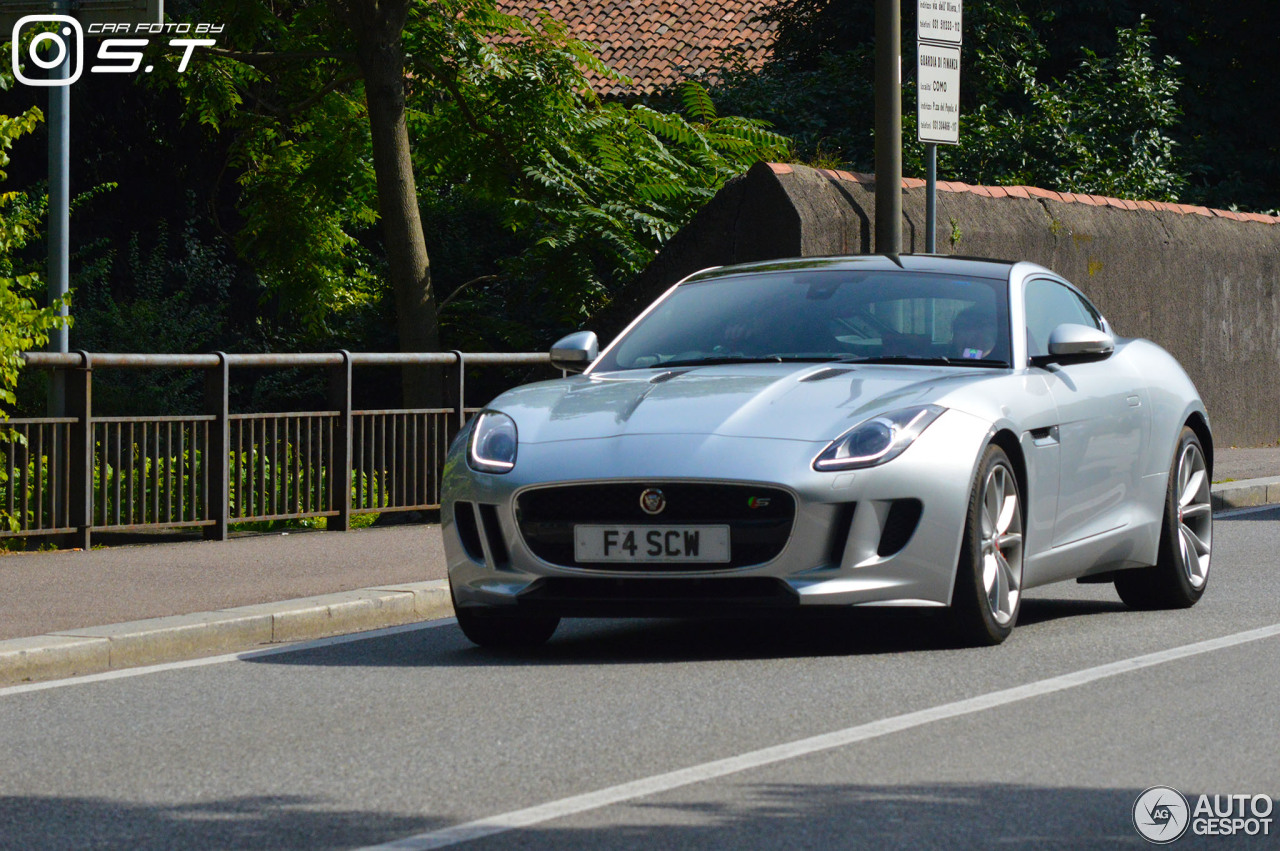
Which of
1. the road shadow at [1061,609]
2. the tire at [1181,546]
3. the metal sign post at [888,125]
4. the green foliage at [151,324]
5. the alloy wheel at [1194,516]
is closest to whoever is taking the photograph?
the road shadow at [1061,609]

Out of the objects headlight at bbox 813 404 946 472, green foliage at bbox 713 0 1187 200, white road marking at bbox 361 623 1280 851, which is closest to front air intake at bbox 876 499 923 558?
headlight at bbox 813 404 946 472

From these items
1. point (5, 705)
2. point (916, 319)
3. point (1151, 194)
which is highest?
point (1151, 194)

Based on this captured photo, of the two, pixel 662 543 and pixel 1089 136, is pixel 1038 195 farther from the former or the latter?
pixel 662 543

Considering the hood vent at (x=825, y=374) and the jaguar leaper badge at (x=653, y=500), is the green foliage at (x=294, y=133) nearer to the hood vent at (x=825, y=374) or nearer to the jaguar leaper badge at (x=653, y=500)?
the hood vent at (x=825, y=374)

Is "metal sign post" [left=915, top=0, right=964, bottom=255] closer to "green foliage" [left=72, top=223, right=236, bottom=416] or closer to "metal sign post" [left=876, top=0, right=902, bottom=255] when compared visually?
"metal sign post" [left=876, top=0, right=902, bottom=255]

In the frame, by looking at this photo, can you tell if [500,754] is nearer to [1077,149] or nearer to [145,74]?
[145,74]

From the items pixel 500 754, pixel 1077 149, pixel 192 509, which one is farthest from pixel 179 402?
pixel 500 754

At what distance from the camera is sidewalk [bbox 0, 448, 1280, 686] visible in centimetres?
768

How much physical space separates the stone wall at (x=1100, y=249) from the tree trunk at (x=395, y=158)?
3869mm

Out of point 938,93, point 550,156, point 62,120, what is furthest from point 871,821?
point 550,156

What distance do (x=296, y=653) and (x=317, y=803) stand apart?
9.46 feet

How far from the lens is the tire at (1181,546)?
8.86 m

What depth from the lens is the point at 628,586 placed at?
7.07 metres

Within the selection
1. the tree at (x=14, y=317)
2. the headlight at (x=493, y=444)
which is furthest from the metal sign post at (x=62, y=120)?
the headlight at (x=493, y=444)
